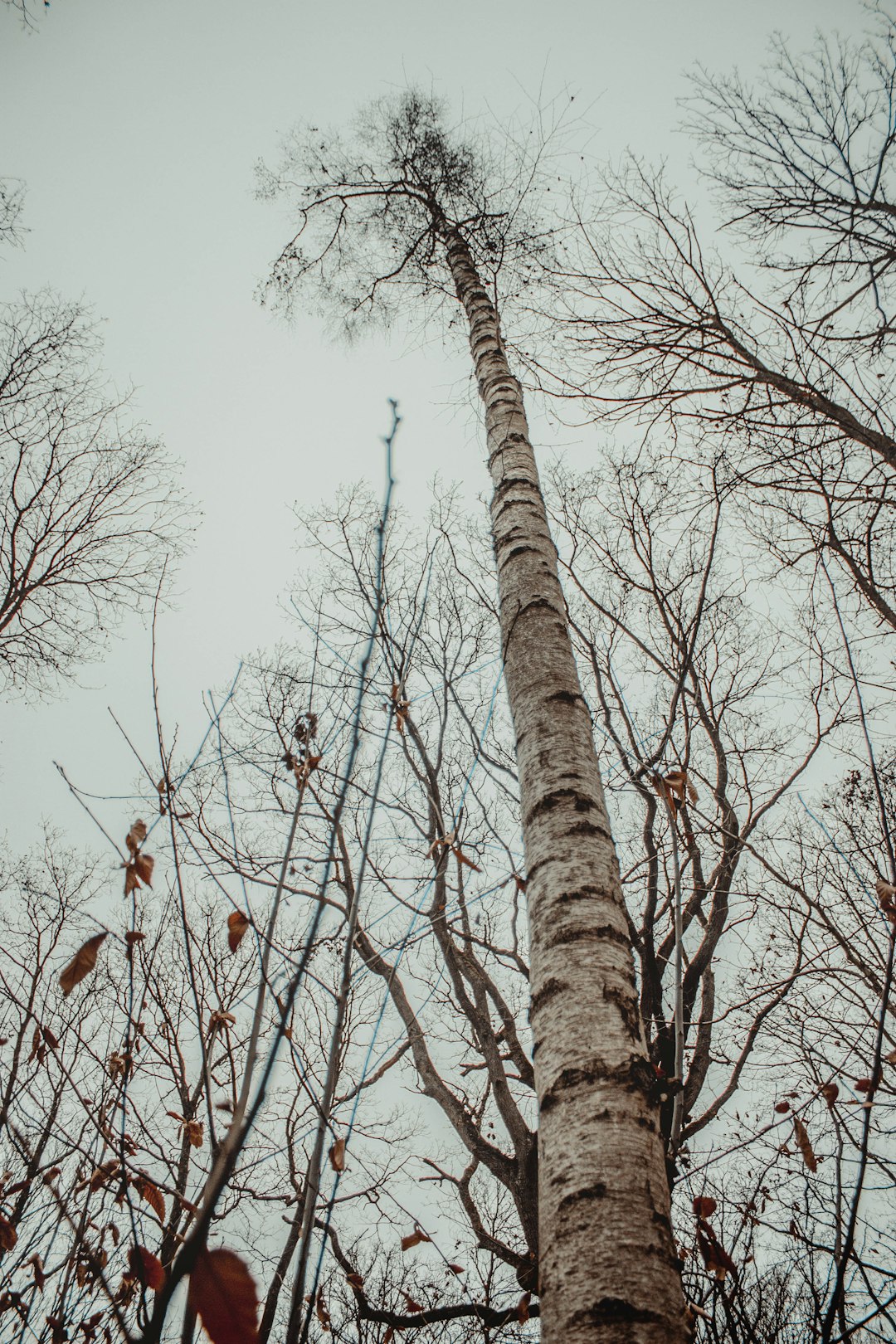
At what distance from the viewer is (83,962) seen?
129cm

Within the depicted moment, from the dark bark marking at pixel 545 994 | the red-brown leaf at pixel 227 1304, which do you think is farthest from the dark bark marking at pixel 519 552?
the red-brown leaf at pixel 227 1304

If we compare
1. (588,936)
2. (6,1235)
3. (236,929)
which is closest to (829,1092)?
(588,936)

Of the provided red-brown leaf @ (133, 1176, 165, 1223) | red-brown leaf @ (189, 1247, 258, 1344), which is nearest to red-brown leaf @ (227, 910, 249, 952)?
red-brown leaf @ (133, 1176, 165, 1223)

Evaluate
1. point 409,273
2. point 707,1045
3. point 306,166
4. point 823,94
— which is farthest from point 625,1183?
point 306,166

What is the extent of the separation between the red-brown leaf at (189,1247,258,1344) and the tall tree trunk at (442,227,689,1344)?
770 millimetres

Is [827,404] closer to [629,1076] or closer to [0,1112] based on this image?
[629,1076]

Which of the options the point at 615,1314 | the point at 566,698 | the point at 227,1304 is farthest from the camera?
the point at 566,698

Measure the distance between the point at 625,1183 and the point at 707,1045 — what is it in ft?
13.3

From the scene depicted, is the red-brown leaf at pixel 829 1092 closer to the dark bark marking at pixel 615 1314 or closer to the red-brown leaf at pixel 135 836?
the dark bark marking at pixel 615 1314

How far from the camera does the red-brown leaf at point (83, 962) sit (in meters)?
1.25

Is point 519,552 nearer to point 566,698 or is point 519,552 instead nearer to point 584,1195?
point 566,698

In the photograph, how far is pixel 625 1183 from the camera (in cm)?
111

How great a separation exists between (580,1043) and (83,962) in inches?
40.3

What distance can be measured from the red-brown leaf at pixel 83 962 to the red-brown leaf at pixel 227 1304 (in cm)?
89
